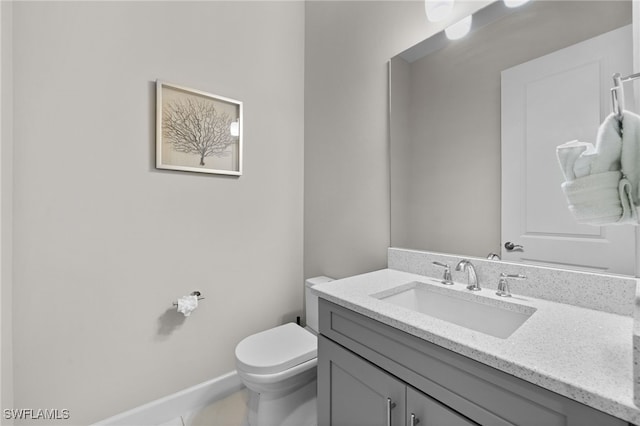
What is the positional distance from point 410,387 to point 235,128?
5.30 ft

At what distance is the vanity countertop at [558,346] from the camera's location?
495 mm

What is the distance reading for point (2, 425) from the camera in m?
1.09

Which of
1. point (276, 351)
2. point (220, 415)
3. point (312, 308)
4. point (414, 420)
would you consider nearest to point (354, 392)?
point (414, 420)

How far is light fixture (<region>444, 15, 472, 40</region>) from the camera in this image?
120 centimetres

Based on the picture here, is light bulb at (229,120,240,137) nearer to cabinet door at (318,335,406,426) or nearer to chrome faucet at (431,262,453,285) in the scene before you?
cabinet door at (318,335,406,426)

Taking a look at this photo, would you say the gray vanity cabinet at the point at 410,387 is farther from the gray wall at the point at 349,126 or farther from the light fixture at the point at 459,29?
the light fixture at the point at 459,29

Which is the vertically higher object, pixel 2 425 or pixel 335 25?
pixel 335 25

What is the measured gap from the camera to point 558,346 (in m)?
0.64

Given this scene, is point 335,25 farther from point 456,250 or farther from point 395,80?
point 456,250

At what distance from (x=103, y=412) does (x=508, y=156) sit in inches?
85.8

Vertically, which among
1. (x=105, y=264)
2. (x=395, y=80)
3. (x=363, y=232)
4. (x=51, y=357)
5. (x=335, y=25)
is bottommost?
(x=51, y=357)

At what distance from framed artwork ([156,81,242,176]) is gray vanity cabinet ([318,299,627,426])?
108 cm

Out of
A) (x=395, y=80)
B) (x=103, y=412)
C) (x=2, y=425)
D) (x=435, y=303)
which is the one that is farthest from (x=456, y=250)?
(x=2, y=425)

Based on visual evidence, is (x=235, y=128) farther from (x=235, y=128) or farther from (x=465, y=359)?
(x=465, y=359)
